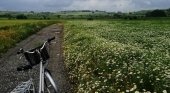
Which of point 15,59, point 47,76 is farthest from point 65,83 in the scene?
point 15,59

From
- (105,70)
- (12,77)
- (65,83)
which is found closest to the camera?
(105,70)

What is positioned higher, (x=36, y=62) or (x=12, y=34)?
(x=36, y=62)

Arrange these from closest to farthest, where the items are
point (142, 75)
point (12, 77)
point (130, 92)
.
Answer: point (130, 92) → point (142, 75) → point (12, 77)

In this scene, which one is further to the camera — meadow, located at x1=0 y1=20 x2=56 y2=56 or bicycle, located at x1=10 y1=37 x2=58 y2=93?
meadow, located at x1=0 y1=20 x2=56 y2=56

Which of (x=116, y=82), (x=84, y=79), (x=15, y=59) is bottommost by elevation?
(x=15, y=59)

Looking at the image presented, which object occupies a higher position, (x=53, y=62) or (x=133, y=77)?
(x=133, y=77)

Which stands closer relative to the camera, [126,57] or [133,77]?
[133,77]

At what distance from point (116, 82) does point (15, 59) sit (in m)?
14.5

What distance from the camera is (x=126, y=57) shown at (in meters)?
12.5

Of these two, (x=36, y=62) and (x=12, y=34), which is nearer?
(x=36, y=62)

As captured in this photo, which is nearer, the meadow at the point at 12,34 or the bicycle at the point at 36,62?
the bicycle at the point at 36,62

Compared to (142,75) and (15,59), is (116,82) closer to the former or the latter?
(142,75)

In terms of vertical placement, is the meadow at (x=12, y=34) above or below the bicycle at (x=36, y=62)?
below

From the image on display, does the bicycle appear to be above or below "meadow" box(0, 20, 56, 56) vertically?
above
